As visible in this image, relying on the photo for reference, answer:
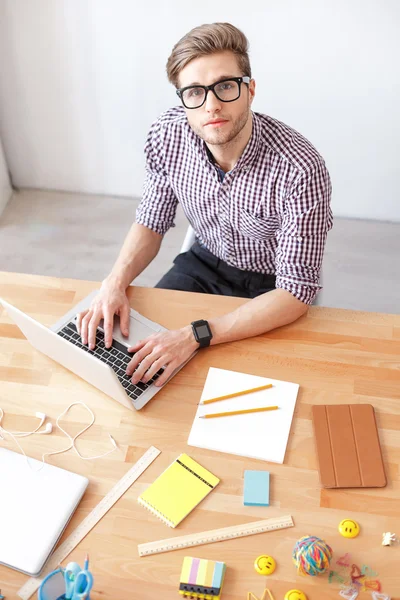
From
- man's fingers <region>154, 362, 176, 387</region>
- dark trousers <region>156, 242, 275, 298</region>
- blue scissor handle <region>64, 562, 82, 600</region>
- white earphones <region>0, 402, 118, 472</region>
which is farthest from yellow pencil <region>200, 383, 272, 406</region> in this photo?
dark trousers <region>156, 242, 275, 298</region>

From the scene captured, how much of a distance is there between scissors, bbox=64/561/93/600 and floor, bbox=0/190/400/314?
195 centimetres

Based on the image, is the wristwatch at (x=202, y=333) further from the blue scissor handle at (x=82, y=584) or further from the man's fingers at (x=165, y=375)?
the blue scissor handle at (x=82, y=584)

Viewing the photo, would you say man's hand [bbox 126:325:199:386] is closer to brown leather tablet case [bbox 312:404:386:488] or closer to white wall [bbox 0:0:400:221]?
brown leather tablet case [bbox 312:404:386:488]

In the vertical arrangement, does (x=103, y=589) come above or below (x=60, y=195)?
above

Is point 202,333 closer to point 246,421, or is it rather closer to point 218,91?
point 246,421

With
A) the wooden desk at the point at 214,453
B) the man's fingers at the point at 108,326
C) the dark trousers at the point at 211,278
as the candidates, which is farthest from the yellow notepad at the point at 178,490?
the dark trousers at the point at 211,278

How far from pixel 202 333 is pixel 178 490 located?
418 millimetres

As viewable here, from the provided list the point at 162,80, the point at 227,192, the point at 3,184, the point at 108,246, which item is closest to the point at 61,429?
the point at 227,192

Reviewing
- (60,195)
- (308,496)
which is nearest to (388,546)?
(308,496)

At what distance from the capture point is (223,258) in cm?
209

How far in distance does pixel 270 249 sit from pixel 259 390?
59cm

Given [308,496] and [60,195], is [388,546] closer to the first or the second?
[308,496]

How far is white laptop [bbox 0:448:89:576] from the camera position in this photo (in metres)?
1.24

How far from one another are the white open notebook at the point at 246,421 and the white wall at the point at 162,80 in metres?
1.71
